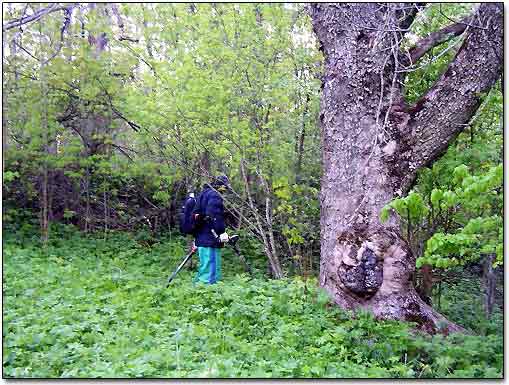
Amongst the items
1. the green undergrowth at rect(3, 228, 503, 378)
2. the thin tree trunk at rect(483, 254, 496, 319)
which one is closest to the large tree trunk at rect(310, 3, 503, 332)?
the green undergrowth at rect(3, 228, 503, 378)

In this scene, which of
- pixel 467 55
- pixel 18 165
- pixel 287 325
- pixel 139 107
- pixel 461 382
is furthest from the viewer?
pixel 18 165

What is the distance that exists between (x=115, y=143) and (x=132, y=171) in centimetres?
66

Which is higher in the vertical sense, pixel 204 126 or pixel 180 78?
pixel 180 78

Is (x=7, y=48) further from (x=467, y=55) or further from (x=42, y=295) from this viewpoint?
(x=467, y=55)

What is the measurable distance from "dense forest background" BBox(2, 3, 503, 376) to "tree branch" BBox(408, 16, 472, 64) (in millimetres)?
175

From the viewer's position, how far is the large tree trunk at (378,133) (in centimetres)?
470

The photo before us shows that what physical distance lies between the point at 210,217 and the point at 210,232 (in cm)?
20

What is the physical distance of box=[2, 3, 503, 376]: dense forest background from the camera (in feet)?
18.4

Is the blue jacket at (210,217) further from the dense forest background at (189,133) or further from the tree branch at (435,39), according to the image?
the tree branch at (435,39)

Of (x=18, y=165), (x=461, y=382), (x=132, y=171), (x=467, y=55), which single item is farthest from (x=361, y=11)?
(x=18, y=165)

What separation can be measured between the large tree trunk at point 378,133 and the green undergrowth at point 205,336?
1.01 ft

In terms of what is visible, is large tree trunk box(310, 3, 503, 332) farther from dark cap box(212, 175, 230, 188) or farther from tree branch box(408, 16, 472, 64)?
dark cap box(212, 175, 230, 188)

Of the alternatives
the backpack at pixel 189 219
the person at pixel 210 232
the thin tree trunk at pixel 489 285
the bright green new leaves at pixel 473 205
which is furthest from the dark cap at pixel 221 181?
the thin tree trunk at pixel 489 285

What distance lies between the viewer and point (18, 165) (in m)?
8.13
